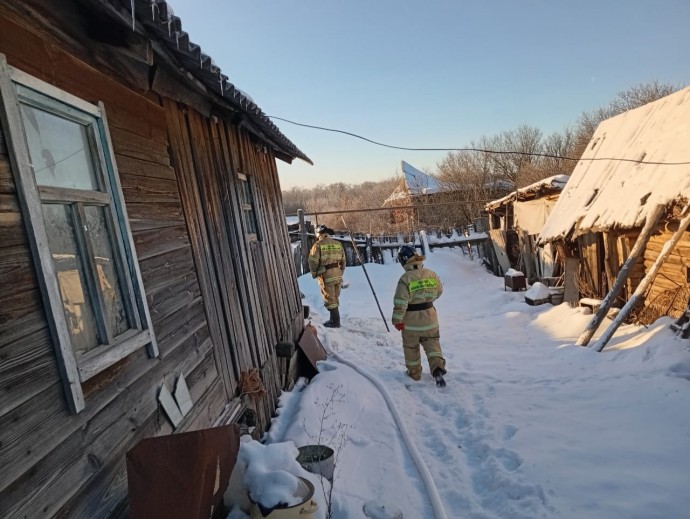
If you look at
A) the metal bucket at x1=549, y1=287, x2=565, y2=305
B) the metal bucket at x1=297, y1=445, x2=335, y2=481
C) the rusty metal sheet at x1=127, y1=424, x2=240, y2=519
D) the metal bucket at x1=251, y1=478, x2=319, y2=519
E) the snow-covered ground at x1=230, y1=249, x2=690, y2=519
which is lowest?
the metal bucket at x1=549, y1=287, x2=565, y2=305

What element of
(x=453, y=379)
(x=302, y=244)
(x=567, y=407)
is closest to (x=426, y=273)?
(x=453, y=379)

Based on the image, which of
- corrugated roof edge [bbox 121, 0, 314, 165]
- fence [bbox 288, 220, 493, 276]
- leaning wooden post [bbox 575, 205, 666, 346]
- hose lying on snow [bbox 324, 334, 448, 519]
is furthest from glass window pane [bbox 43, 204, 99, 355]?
Answer: fence [bbox 288, 220, 493, 276]

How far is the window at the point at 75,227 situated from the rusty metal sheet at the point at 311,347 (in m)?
4.20

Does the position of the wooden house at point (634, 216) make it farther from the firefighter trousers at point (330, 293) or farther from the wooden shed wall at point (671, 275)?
the firefighter trousers at point (330, 293)

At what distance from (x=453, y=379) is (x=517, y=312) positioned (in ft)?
15.2

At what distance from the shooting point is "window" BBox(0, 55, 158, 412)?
Answer: 5.87ft

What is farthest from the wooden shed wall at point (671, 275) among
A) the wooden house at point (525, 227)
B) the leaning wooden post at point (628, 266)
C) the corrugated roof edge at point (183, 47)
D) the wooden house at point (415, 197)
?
the wooden house at point (415, 197)

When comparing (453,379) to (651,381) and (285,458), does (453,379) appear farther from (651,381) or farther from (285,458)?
(285,458)

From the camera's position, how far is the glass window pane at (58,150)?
76.9 inches

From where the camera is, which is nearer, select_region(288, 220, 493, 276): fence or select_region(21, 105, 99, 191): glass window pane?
select_region(21, 105, 99, 191): glass window pane

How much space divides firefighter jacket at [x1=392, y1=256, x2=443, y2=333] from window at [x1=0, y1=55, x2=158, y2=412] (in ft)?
12.5

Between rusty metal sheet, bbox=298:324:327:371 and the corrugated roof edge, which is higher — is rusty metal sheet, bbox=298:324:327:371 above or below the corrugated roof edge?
below

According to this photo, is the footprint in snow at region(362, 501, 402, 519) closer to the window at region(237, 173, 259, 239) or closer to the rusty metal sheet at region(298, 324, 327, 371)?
the window at region(237, 173, 259, 239)

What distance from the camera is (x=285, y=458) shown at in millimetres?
2465
